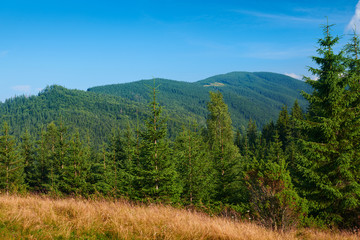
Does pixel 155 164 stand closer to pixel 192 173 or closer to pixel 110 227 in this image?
pixel 192 173

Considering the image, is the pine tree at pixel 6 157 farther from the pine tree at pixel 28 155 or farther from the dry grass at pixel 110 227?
the dry grass at pixel 110 227

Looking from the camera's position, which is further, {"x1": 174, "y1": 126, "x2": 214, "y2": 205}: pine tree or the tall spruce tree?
{"x1": 174, "y1": 126, "x2": 214, "y2": 205}: pine tree

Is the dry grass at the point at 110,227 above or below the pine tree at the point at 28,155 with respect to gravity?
above

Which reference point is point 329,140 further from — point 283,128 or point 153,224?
point 283,128

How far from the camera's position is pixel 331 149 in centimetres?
1193

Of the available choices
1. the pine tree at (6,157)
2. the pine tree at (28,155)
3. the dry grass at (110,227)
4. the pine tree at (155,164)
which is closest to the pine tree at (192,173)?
the pine tree at (155,164)

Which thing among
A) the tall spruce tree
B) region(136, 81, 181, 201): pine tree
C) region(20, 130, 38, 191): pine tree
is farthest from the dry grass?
region(20, 130, 38, 191): pine tree

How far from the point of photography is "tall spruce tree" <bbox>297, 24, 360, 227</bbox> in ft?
37.4

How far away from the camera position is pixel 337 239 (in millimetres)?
4980

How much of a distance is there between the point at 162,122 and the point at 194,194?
738 cm

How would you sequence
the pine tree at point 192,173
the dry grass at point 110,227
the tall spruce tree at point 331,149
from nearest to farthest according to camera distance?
the dry grass at point 110,227, the tall spruce tree at point 331,149, the pine tree at point 192,173

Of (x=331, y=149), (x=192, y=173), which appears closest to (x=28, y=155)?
(x=192, y=173)

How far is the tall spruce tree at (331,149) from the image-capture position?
1141cm

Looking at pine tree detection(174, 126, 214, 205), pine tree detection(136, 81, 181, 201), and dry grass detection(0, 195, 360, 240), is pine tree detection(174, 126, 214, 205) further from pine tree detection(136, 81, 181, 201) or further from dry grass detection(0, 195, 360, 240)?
dry grass detection(0, 195, 360, 240)
